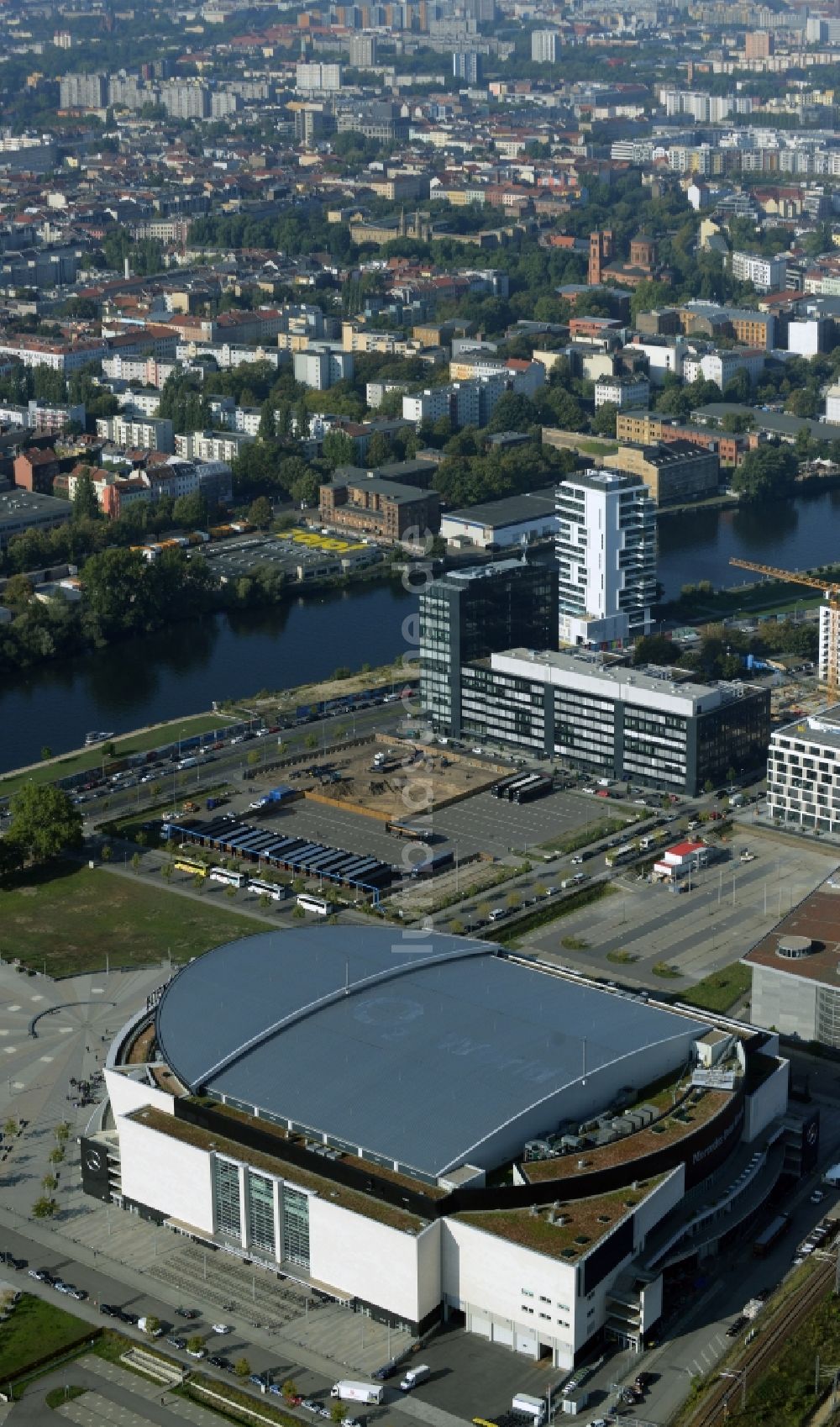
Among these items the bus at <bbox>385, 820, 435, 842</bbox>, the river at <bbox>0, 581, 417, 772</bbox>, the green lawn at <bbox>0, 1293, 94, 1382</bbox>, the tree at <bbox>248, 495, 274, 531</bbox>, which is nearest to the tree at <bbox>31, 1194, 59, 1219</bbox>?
the green lawn at <bbox>0, 1293, 94, 1382</bbox>

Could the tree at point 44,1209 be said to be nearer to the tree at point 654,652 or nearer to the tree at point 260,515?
the tree at point 654,652

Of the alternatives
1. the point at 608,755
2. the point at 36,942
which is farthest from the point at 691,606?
the point at 36,942

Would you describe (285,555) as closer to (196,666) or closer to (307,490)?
(307,490)

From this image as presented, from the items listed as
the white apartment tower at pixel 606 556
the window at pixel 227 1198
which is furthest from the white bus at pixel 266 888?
the white apartment tower at pixel 606 556

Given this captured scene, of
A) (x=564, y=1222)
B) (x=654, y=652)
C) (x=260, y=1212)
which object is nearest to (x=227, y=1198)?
(x=260, y=1212)

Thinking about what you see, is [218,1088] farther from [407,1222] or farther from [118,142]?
[118,142]

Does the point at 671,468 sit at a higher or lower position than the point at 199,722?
higher
